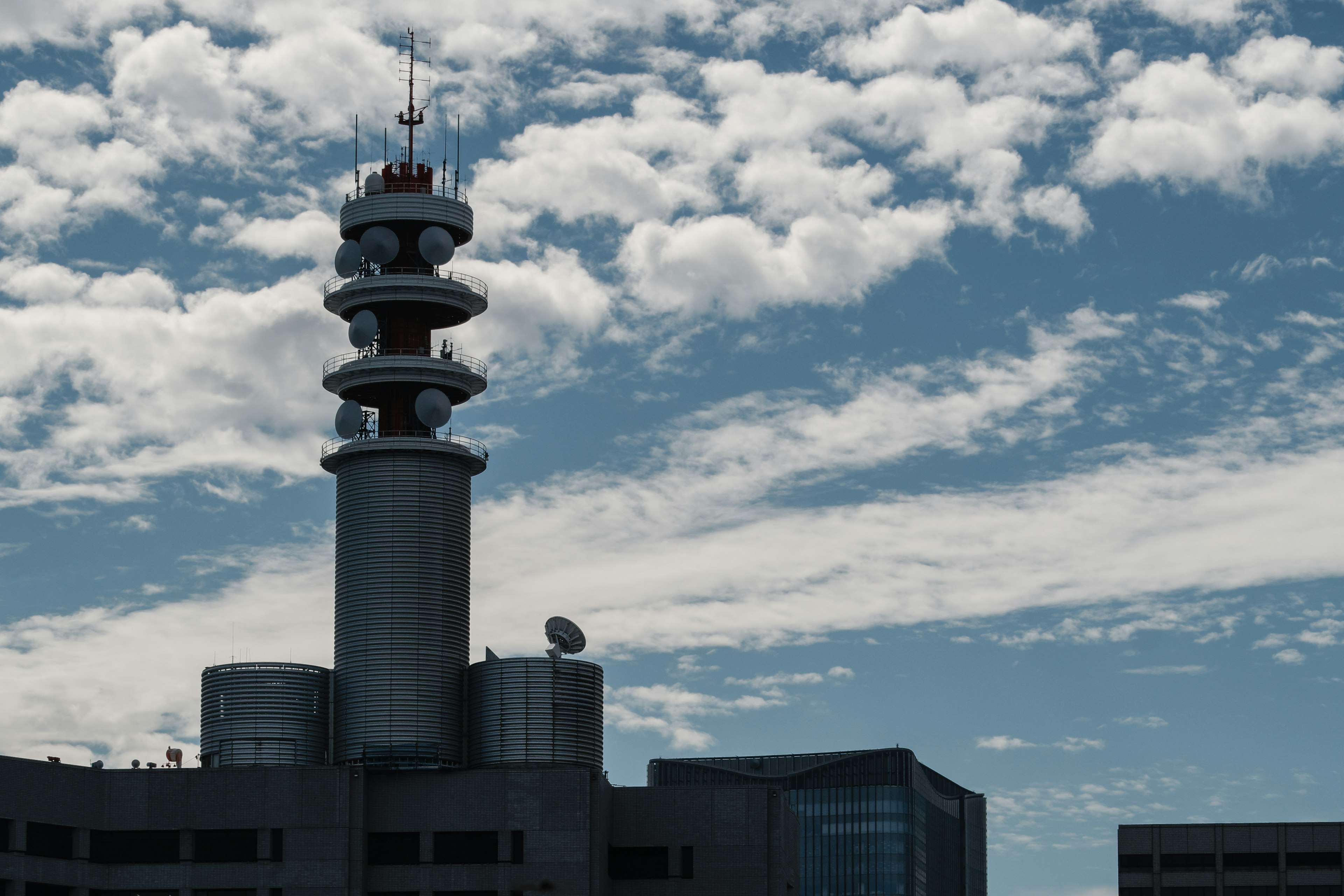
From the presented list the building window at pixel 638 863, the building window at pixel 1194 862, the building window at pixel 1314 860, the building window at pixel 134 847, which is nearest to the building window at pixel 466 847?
the building window at pixel 638 863

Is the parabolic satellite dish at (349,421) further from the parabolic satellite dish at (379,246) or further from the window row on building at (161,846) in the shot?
the window row on building at (161,846)

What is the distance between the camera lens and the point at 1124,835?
174625 millimetres

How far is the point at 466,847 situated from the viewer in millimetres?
120125

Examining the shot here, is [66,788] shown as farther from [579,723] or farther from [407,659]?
[579,723]

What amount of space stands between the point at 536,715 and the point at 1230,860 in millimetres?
75853

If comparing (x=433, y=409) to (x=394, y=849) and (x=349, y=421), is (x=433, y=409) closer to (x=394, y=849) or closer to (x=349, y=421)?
(x=349, y=421)

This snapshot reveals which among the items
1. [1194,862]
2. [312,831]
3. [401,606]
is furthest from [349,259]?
[1194,862]

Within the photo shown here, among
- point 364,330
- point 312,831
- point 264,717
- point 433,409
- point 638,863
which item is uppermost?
point 364,330

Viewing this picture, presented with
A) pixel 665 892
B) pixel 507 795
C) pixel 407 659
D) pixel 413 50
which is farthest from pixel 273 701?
pixel 413 50

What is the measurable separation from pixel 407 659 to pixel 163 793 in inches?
656

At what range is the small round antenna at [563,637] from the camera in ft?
419

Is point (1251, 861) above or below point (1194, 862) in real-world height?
above

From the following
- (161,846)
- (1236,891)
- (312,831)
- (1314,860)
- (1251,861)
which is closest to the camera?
(312,831)

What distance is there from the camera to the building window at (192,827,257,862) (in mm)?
118625
